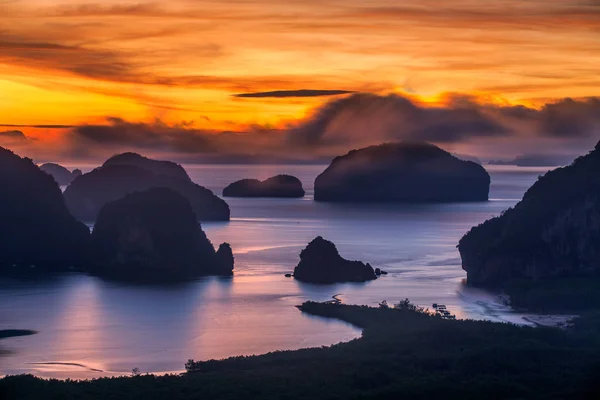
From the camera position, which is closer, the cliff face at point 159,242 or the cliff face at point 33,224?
the cliff face at point 159,242

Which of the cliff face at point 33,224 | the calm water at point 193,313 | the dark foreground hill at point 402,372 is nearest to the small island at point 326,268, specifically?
the calm water at point 193,313

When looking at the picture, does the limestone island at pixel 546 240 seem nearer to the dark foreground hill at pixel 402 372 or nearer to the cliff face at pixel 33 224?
the dark foreground hill at pixel 402 372

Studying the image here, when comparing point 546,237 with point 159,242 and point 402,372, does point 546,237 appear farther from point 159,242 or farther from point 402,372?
point 402,372

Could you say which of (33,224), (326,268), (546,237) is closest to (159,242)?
(326,268)

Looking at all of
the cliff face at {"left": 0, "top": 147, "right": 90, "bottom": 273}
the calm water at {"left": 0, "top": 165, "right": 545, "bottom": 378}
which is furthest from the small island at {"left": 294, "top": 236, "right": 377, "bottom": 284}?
the cliff face at {"left": 0, "top": 147, "right": 90, "bottom": 273}

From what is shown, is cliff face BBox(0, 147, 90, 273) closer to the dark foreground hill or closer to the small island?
the small island

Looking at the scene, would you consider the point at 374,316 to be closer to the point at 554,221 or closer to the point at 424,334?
the point at 424,334

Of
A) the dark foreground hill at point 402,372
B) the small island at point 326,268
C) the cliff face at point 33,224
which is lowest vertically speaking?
the dark foreground hill at point 402,372

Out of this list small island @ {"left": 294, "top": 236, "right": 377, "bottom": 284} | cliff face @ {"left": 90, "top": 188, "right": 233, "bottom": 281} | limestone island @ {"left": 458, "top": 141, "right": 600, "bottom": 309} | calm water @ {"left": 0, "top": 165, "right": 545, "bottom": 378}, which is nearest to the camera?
calm water @ {"left": 0, "top": 165, "right": 545, "bottom": 378}
